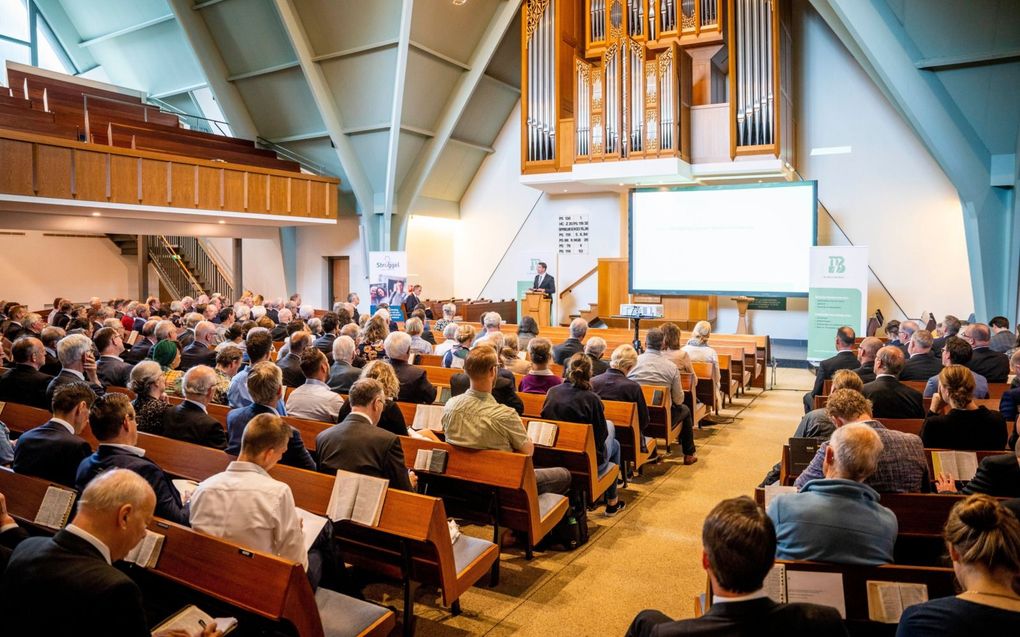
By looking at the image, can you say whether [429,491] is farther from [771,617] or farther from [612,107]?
[612,107]

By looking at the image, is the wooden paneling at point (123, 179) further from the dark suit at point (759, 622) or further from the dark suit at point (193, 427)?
the dark suit at point (759, 622)

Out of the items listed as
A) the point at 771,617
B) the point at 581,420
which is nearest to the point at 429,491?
the point at 581,420

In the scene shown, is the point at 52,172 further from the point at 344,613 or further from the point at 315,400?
the point at 344,613

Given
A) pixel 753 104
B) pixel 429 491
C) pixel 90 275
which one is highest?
pixel 753 104

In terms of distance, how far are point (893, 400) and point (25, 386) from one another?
541 cm

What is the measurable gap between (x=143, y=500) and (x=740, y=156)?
9854 millimetres

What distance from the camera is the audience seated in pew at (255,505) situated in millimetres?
2248

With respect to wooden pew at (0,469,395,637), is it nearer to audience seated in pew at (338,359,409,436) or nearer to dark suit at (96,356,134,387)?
audience seated in pew at (338,359,409,436)

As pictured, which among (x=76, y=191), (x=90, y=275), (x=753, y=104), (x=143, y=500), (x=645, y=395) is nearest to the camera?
(x=143, y=500)

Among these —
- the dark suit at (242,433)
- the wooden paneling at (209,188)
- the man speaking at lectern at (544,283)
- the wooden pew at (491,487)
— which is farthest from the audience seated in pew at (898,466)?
the wooden paneling at (209,188)

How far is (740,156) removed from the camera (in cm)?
1019

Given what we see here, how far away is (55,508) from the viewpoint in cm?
251

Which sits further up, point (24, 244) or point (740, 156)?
point (740, 156)

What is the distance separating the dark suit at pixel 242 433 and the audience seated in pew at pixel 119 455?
56 cm
